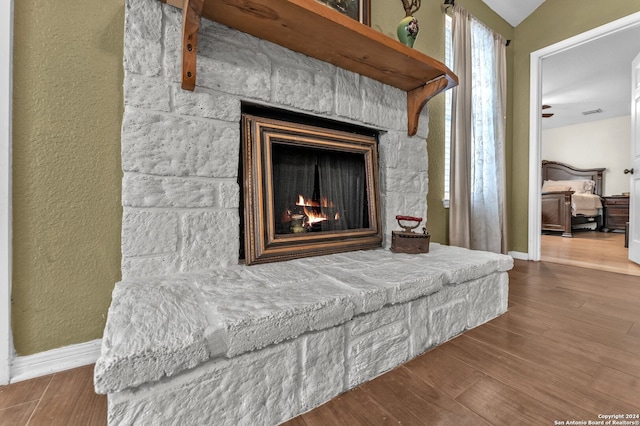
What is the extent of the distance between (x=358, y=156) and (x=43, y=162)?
4.40 ft

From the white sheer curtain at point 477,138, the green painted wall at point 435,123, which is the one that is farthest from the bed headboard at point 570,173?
the green painted wall at point 435,123

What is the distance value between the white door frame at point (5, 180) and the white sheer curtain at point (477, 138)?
241 centimetres

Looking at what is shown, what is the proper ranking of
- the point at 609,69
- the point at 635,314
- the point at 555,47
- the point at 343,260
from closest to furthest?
the point at 343,260, the point at 635,314, the point at 555,47, the point at 609,69

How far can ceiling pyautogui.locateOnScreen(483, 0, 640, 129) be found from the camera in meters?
2.78

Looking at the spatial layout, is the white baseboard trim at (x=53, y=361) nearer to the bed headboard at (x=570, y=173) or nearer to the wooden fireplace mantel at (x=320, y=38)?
the wooden fireplace mantel at (x=320, y=38)

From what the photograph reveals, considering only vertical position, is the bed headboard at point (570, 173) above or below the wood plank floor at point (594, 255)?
above

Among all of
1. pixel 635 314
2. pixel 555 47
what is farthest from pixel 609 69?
pixel 635 314

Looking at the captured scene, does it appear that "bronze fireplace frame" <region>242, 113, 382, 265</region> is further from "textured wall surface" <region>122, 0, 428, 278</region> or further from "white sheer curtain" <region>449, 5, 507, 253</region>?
"white sheer curtain" <region>449, 5, 507, 253</region>

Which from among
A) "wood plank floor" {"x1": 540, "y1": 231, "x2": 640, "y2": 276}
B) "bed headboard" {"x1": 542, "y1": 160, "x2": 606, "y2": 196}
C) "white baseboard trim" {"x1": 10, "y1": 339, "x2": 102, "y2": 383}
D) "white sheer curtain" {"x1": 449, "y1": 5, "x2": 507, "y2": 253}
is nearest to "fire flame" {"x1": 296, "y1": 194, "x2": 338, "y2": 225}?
"white baseboard trim" {"x1": 10, "y1": 339, "x2": 102, "y2": 383}

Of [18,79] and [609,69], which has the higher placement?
[609,69]

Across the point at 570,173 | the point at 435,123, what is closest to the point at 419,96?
the point at 435,123

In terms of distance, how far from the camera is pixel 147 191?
1.01m

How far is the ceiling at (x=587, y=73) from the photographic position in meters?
2.78

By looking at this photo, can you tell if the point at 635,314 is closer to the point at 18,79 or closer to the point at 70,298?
the point at 70,298
